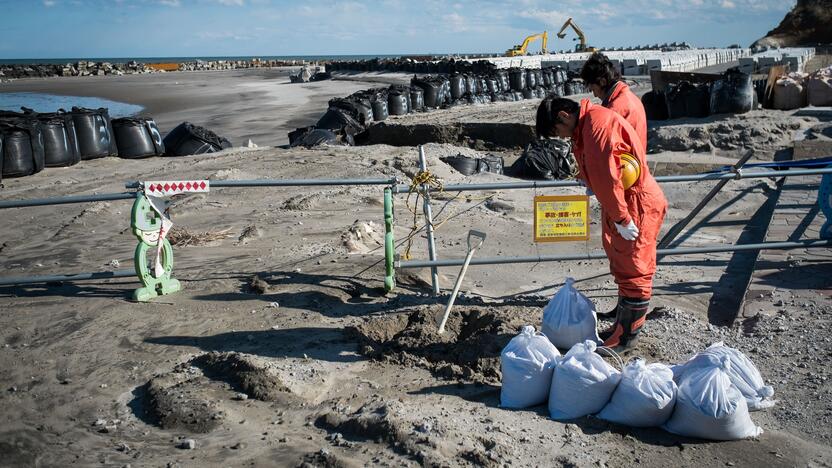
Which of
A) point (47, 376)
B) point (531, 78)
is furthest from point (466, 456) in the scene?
point (531, 78)

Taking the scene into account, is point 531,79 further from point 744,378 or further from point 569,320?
point 744,378

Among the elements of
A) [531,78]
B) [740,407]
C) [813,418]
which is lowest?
[813,418]

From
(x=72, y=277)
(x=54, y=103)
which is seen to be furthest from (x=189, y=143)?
(x=54, y=103)

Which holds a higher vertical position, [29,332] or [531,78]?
[531,78]

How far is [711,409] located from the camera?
3365 mm

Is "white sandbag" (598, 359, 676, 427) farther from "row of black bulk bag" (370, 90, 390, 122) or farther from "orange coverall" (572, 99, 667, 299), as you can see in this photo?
"row of black bulk bag" (370, 90, 390, 122)

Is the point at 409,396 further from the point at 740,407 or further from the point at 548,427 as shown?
the point at 740,407

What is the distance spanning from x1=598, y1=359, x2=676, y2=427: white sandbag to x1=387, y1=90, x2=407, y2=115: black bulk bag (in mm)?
15469

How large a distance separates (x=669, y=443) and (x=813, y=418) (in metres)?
0.93

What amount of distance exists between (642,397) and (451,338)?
63.5 inches

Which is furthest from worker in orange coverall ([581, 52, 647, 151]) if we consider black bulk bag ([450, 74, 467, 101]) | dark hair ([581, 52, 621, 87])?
black bulk bag ([450, 74, 467, 101])

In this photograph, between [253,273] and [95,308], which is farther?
[253,273]

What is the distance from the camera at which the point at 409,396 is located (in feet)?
13.2

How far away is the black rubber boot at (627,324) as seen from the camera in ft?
14.3
